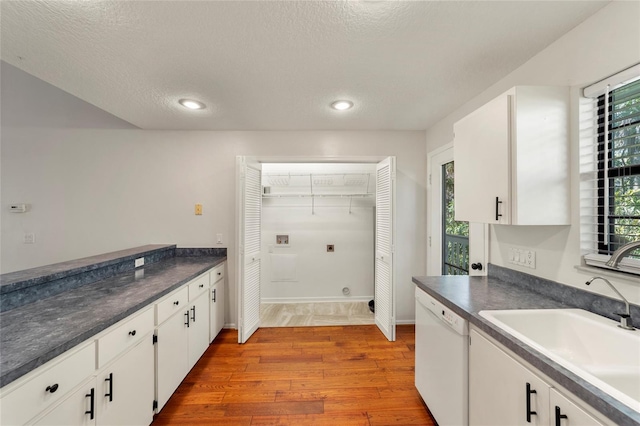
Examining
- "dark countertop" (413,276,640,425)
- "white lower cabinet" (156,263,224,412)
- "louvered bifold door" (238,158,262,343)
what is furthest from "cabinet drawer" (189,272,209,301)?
"dark countertop" (413,276,640,425)

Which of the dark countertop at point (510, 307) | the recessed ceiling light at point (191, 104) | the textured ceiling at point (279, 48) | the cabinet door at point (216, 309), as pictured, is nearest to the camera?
the dark countertop at point (510, 307)

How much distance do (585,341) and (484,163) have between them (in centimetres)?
104

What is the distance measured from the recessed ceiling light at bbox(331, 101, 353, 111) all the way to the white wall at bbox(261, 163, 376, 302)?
5.29ft

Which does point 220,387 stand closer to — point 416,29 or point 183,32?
point 183,32

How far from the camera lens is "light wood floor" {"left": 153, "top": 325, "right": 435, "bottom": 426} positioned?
1.75 metres

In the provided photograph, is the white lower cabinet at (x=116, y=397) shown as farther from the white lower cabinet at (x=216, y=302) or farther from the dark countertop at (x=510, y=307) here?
the dark countertop at (x=510, y=307)

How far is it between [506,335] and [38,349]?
1.83 m

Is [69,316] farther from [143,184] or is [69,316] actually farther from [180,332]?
[143,184]

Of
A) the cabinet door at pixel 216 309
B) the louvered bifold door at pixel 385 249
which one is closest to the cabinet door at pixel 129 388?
the cabinet door at pixel 216 309

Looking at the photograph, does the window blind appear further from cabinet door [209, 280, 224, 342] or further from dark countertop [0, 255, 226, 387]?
cabinet door [209, 280, 224, 342]

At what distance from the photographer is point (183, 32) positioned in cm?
144

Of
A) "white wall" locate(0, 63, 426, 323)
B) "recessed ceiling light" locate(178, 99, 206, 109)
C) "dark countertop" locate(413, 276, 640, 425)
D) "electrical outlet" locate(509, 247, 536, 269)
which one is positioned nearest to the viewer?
"dark countertop" locate(413, 276, 640, 425)

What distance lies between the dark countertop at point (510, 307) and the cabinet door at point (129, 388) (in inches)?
72.1

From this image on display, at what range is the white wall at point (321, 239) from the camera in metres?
4.07
